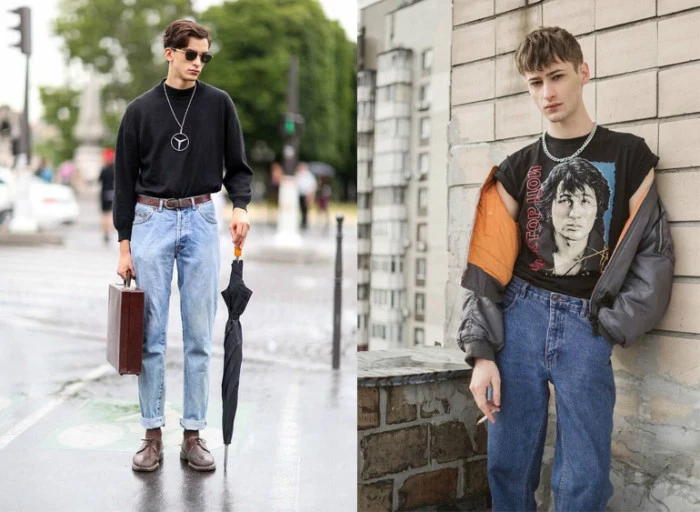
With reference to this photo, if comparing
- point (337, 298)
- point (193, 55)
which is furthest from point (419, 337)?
point (337, 298)

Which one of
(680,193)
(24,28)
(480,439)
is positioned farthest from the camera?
(24,28)

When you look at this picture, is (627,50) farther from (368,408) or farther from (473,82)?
(368,408)

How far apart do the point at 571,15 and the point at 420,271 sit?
90cm

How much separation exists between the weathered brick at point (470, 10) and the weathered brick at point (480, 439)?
1.26m

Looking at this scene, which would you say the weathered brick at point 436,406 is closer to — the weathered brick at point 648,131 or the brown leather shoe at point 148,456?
the weathered brick at point 648,131

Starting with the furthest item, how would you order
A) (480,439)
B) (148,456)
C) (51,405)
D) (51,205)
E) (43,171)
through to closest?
(43,171) → (51,205) → (51,405) → (148,456) → (480,439)

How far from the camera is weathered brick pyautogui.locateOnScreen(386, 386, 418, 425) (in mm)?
2689

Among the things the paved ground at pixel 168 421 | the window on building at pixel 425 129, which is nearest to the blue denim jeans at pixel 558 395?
the window on building at pixel 425 129

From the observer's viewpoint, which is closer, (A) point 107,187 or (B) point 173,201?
(B) point 173,201

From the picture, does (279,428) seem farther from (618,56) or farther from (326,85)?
(326,85)

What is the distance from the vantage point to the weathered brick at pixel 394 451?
2.72 meters

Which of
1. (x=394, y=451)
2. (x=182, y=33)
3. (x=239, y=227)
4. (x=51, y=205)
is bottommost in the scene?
(x=394, y=451)

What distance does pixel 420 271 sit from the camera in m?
2.77

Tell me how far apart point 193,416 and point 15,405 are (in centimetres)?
128
